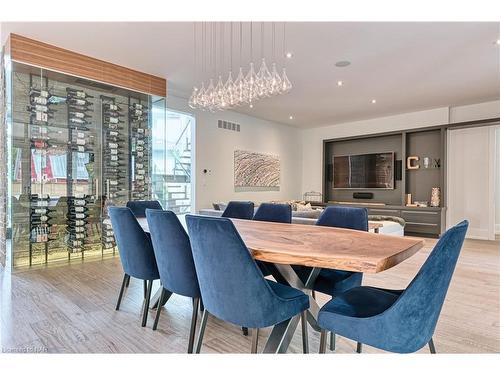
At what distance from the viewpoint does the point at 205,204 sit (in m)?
6.57

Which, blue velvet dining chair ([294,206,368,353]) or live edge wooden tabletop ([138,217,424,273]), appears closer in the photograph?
live edge wooden tabletop ([138,217,424,273])

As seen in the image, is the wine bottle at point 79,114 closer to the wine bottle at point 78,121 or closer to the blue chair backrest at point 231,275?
the wine bottle at point 78,121

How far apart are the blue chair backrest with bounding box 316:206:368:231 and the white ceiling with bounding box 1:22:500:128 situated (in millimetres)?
2083

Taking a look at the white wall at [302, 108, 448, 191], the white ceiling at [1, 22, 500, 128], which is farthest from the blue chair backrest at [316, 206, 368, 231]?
the white wall at [302, 108, 448, 191]

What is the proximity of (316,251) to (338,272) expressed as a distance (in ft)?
3.07

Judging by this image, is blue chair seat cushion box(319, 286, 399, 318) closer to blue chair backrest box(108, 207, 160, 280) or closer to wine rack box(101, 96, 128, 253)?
blue chair backrest box(108, 207, 160, 280)

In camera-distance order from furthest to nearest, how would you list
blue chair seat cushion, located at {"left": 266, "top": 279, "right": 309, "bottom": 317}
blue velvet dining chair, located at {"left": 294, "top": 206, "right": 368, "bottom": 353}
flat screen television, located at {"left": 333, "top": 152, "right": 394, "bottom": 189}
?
flat screen television, located at {"left": 333, "top": 152, "right": 394, "bottom": 189}
blue velvet dining chair, located at {"left": 294, "top": 206, "right": 368, "bottom": 353}
blue chair seat cushion, located at {"left": 266, "top": 279, "right": 309, "bottom": 317}

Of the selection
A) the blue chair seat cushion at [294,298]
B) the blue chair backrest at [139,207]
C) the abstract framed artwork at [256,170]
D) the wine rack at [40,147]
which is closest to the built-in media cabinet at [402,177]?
the abstract framed artwork at [256,170]

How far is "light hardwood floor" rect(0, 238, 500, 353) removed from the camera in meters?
2.03

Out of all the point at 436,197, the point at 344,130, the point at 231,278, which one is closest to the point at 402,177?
the point at 436,197

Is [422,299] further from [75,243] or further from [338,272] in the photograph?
[75,243]

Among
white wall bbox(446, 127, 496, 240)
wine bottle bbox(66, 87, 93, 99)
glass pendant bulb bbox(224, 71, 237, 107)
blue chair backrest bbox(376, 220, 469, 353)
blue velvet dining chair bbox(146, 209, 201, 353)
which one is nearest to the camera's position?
blue chair backrest bbox(376, 220, 469, 353)

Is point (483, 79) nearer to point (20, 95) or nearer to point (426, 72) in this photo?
point (426, 72)
